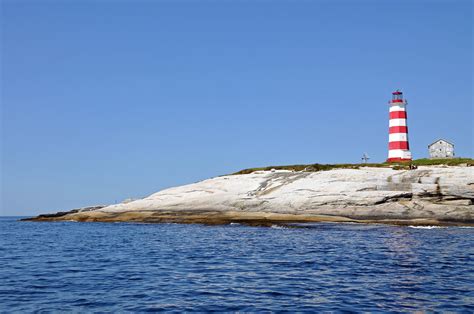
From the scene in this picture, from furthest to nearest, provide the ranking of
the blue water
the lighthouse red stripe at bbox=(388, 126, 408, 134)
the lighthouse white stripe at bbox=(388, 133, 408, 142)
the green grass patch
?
the lighthouse red stripe at bbox=(388, 126, 408, 134)
the lighthouse white stripe at bbox=(388, 133, 408, 142)
the green grass patch
the blue water

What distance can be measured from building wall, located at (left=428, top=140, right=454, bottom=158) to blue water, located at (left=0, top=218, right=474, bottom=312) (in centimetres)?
5845

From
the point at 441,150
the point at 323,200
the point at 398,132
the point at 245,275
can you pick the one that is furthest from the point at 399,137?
the point at 245,275

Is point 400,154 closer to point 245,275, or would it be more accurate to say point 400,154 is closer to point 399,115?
point 399,115

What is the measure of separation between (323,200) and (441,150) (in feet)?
145

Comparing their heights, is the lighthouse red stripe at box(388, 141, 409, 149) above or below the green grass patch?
above

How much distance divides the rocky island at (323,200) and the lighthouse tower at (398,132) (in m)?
16.3

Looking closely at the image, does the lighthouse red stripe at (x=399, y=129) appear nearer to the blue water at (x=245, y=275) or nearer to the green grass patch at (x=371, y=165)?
the green grass patch at (x=371, y=165)

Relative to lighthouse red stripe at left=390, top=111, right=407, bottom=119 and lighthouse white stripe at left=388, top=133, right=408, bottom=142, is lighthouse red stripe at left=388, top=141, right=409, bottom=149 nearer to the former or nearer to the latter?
lighthouse white stripe at left=388, top=133, right=408, bottom=142

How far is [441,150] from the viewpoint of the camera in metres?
87.6

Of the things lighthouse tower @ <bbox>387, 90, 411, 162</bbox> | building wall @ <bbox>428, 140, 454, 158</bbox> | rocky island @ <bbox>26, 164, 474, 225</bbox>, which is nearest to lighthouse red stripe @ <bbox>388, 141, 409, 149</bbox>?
lighthouse tower @ <bbox>387, 90, 411, 162</bbox>

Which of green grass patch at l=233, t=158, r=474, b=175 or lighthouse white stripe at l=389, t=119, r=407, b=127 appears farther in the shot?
lighthouse white stripe at l=389, t=119, r=407, b=127

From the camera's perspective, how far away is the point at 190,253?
27.0 m

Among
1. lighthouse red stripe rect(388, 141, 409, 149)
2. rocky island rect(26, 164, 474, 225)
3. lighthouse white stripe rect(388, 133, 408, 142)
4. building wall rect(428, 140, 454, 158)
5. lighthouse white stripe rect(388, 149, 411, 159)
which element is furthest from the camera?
building wall rect(428, 140, 454, 158)

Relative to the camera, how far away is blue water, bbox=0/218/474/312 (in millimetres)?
14766
